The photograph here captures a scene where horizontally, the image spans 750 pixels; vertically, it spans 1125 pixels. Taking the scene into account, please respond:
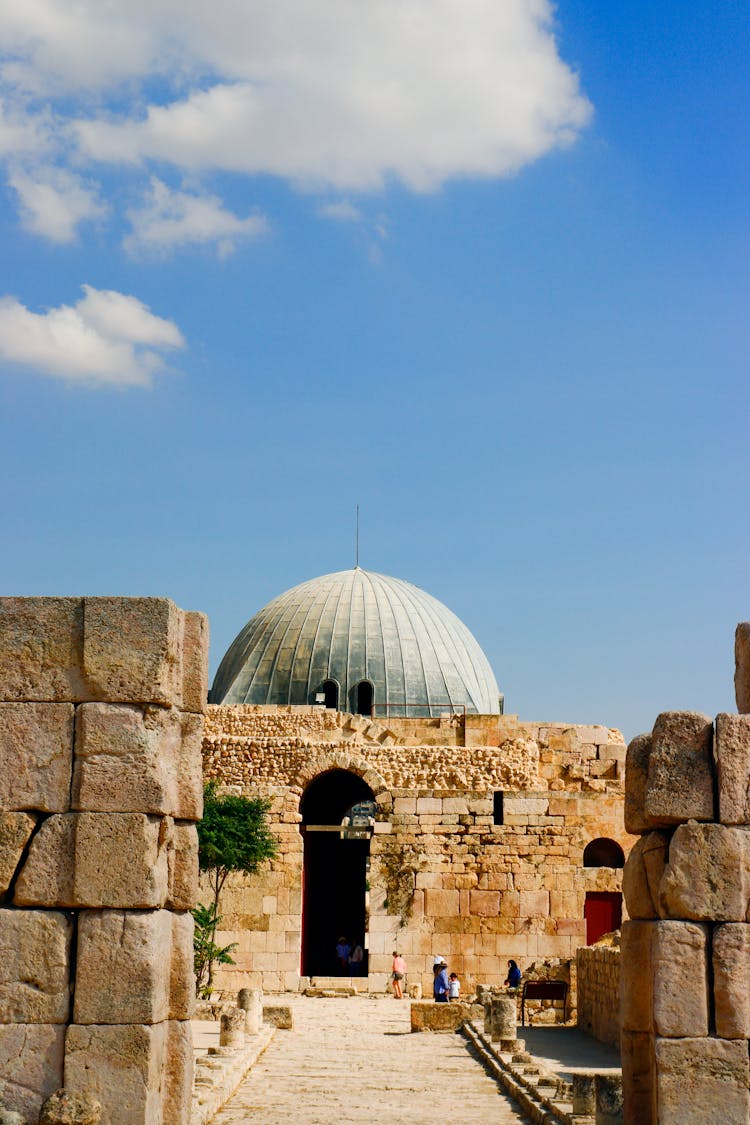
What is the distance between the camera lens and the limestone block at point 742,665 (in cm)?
901

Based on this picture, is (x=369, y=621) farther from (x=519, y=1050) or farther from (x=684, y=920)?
(x=684, y=920)

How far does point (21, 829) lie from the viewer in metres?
7.65

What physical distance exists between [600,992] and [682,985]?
395 inches

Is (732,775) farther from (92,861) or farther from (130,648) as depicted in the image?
(92,861)

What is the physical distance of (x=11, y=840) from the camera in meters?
7.64

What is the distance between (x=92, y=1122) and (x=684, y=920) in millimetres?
3464

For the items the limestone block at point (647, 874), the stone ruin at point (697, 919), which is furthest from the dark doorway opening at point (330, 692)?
the stone ruin at point (697, 919)

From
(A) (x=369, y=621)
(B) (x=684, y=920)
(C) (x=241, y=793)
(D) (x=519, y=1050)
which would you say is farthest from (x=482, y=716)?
(B) (x=684, y=920)

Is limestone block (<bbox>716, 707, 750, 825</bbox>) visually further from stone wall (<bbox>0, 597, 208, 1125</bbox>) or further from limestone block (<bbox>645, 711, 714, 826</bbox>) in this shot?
stone wall (<bbox>0, 597, 208, 1125</bbox>)

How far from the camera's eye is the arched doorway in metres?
32.8

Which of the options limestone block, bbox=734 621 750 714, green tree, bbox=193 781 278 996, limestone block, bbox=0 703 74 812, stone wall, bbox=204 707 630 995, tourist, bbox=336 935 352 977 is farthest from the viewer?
tourist, bbox=336 935 352 977

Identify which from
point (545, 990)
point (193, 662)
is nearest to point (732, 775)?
point (193, 662)

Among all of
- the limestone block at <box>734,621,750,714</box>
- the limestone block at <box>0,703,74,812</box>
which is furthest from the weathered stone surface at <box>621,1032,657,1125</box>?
the limestone block at <box>0,703,74,812</box>

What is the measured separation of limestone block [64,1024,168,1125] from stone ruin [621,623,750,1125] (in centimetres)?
289
